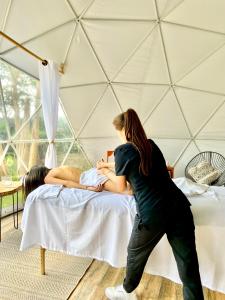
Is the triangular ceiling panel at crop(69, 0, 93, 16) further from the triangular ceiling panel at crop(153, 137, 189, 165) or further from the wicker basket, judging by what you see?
the wicker basket

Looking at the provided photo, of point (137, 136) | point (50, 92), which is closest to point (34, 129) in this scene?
point (50, 92)

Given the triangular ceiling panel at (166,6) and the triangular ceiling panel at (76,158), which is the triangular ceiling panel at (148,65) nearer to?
the triangular ceiling panel at (166,6)

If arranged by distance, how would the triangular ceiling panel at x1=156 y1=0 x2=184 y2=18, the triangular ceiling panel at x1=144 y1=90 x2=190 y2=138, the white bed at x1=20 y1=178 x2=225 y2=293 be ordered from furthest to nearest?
the triangular ceiling panel at x1=144 y1=90 x2=190 y2=138, the triangular ceiling panel at x1=156 y1=0 x2=184 y2=18, the white bed at x1=20 y1=178 x2=225 y2=293

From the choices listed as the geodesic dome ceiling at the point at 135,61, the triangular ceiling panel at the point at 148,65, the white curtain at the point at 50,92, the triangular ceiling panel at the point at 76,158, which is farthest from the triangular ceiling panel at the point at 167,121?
the white curtain at the point at 50,92

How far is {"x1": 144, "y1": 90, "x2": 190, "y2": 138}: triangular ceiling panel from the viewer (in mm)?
4852

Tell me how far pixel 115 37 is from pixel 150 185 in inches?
116

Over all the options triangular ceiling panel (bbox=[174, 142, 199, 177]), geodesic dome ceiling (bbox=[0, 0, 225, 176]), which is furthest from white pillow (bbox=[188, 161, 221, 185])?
geodesic dome ceiling (bbox=[0, 0, 225, 176])

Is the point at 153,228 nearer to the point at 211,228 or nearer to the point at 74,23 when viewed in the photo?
the point at 211,228

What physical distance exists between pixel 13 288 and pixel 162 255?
4.44 feet

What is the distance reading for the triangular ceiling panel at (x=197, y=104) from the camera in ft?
15.2

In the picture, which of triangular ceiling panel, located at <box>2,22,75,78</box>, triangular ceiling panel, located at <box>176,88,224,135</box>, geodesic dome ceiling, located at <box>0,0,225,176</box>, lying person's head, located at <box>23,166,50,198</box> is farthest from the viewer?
triangular ceiling panel, located at <box>176,88,224,135</box>

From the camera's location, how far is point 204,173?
440 cm

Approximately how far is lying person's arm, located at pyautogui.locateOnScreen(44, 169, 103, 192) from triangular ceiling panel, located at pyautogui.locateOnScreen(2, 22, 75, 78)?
218 cm

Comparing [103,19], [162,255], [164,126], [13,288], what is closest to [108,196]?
[162,255]
